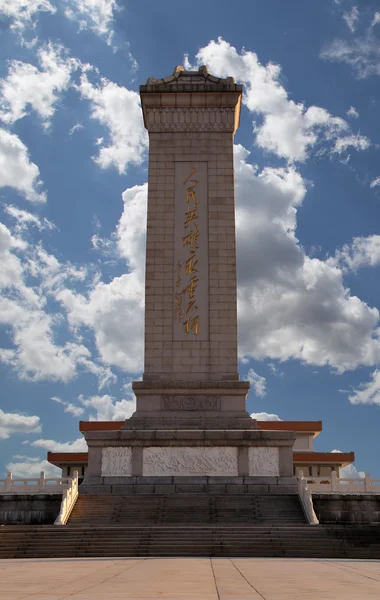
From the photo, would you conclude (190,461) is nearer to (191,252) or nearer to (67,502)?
(67,502)

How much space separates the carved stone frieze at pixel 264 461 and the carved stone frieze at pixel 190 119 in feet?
50.3

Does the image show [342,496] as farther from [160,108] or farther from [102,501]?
[160,108]

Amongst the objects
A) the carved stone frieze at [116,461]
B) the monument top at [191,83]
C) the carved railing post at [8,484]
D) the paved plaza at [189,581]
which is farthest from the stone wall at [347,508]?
the monument top at [191,83]

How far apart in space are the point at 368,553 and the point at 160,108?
74.1 feet

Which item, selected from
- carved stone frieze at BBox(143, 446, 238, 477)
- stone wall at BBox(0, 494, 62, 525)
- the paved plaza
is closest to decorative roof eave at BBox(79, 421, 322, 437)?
carved stone frieze at BBox(143, 446, 238, 477)

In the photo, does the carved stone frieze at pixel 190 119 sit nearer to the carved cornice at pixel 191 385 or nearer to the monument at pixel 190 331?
the monument at pixel 190 331

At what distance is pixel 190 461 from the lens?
26.0 m

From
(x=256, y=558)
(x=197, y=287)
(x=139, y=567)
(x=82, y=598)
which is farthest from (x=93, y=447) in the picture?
(x=82, y=598)

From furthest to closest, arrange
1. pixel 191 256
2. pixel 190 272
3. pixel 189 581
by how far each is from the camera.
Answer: pixel 191 256 < pixel 190 272 < pixel 189 581

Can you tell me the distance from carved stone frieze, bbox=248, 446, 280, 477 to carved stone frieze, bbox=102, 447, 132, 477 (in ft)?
15.4

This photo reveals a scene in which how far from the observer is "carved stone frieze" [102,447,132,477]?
2603 centimetres

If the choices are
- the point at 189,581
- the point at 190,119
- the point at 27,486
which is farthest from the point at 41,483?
the point at 190,119

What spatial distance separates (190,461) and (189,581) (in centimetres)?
1564

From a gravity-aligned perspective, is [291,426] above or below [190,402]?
above
